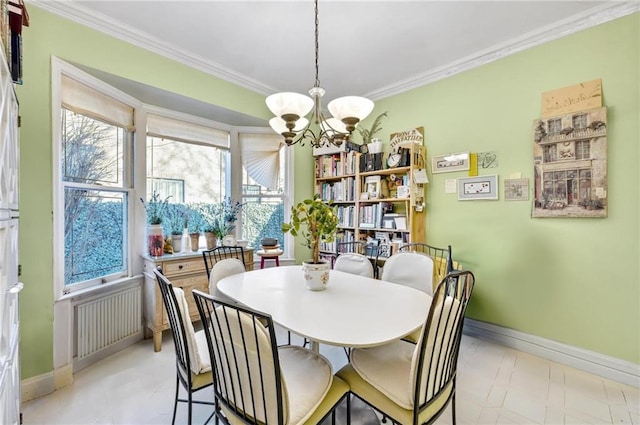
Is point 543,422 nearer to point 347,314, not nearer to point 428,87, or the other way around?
point 347,314

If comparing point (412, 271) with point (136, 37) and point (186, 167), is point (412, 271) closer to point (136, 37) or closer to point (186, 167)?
point (186, 167)

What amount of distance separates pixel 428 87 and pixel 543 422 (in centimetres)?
308

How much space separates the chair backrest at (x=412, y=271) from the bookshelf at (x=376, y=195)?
0.84 metres

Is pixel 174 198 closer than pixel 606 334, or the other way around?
pixel 606 334

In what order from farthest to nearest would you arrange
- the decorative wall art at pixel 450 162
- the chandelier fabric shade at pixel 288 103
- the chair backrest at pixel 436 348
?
the decorative wall art at pixel 450 162, the chandelier fabric shade at pixel 288 103, the chair backrest at pixel 436 348

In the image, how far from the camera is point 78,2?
79.8 inches

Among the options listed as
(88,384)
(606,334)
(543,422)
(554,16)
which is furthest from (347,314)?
(554,16)

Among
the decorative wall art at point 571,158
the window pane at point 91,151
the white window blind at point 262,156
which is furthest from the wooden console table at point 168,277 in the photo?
the decorative wall art at point 571,158

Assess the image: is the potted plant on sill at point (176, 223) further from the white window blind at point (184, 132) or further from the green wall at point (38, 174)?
the green wall at point (38, 174)

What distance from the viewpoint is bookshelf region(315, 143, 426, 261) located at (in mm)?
3064

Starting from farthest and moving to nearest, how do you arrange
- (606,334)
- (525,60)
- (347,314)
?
(525,60), (606,334), (347,314)

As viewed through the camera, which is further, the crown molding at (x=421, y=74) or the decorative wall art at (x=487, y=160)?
the decorative wall art at (x=487, y=160)

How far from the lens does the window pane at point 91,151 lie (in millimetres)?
2244

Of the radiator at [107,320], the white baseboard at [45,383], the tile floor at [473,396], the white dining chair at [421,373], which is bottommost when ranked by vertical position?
the tile floor at [473,396]
